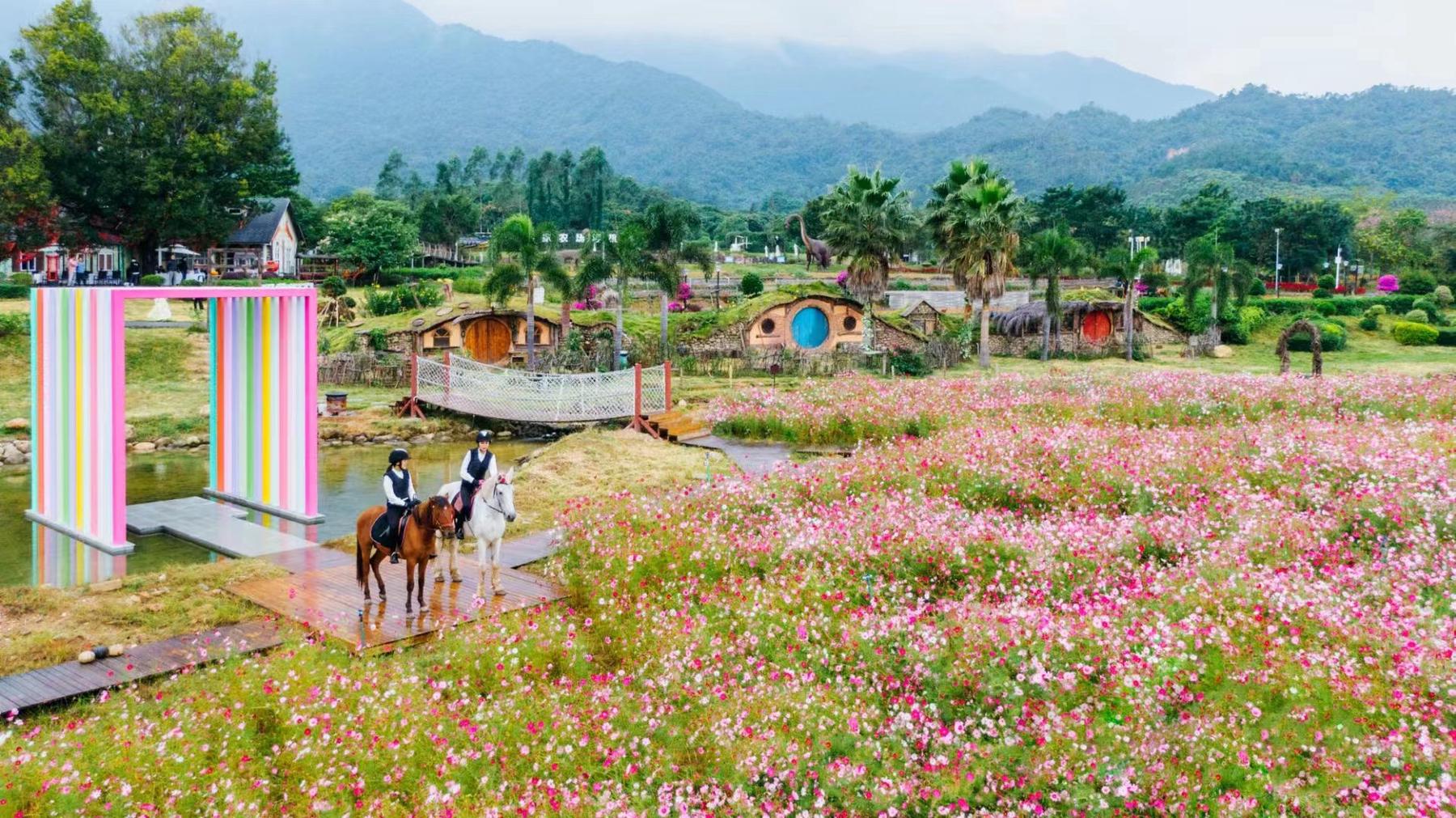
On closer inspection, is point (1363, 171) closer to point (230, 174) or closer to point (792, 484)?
point (230, 174)

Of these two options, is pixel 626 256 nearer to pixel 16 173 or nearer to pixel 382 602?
pixel 16 173

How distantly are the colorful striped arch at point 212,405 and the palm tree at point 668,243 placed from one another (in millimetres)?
19054

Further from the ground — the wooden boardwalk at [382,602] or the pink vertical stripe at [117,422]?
the pink vertical stripe at [117,422]

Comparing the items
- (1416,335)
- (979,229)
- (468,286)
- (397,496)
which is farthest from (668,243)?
(1416,335)

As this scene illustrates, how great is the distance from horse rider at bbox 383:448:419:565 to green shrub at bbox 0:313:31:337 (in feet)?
89.1

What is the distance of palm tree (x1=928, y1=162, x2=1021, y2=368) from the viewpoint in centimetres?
3856

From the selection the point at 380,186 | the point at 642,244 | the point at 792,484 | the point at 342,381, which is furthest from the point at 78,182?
the point at 380,186

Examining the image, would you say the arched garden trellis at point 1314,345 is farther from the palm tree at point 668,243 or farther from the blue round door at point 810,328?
the palm tree at point 668,243

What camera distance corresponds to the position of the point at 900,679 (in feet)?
29.7

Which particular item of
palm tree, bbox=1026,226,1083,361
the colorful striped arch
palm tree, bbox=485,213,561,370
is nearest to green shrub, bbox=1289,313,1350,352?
palm tree, bbox=1026,226,1083,361

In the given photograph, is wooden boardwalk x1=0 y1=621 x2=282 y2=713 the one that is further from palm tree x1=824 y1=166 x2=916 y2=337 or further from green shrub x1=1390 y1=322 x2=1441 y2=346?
green shrub x1=1390 y1=322 x2=1441 y2=346

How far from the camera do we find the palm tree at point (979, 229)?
127 ft

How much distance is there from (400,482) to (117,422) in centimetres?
640

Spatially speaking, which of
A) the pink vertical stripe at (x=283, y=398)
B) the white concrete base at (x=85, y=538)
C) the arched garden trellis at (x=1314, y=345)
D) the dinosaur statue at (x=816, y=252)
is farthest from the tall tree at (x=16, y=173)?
the dinosaur statue at (x=816, y=252)
